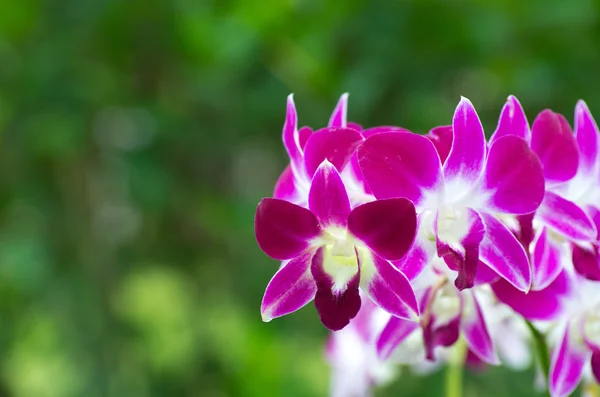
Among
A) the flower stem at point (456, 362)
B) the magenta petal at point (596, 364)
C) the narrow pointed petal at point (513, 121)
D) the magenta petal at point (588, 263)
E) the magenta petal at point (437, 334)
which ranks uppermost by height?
the narrow pointed petal at point (513, 121)

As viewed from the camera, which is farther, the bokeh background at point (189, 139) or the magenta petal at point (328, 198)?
the bokeh background at point (189, 139)

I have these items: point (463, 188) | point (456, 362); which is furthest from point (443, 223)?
point (456, 362)

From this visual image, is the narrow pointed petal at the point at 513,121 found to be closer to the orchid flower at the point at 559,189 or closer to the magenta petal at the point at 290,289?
the orchid flower at the point at 559,189

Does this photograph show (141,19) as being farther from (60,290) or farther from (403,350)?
(403,350)

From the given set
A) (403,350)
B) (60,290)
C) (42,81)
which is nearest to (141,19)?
(42,81)

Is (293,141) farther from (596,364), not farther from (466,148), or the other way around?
(596,364)

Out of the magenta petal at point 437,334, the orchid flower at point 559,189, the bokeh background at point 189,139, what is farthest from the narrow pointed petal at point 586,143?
the bokeh background at point 189,139
